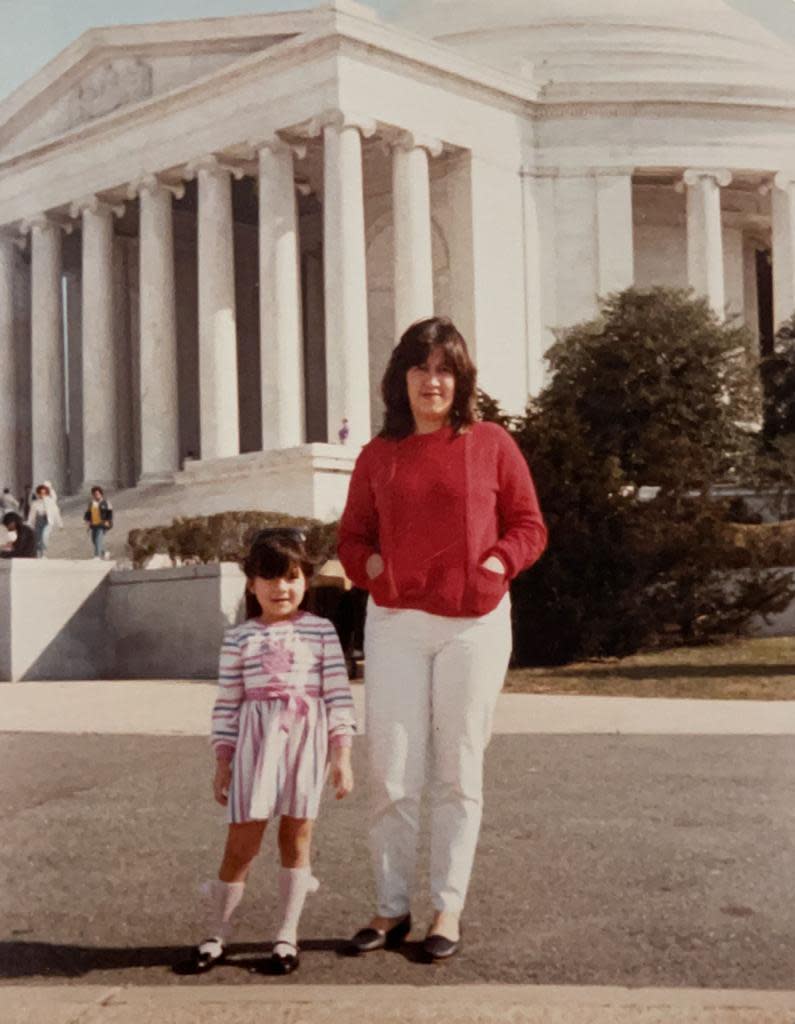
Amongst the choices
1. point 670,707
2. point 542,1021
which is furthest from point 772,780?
point 542,1021

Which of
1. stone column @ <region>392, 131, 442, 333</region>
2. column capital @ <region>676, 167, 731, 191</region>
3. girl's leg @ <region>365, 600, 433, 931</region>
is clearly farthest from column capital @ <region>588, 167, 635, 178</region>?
girl's leg @ <region>365, 600, 433, 931</region>

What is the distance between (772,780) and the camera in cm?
1095

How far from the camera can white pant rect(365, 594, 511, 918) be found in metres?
6.45

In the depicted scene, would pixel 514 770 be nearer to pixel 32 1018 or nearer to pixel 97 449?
pixel 32 1018

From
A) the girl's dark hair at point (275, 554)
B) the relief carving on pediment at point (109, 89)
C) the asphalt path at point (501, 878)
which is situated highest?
the relief carving on pediment at point (109, 89)

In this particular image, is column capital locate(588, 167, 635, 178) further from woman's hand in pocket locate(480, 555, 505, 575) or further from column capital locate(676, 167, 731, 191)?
woman's hand in pocket locate(480, 555, 505, 575)

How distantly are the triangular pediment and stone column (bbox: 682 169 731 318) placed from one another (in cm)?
1684

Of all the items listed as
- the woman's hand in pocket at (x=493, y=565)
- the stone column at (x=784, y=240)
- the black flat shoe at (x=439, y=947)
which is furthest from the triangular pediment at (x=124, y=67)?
the black flat shoe at (x=439, y=947)

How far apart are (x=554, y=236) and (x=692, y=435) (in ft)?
60.6

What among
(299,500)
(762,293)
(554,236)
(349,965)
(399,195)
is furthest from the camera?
(762,293)

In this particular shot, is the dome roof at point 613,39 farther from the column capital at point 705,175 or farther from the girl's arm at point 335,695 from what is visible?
the girl's arm at point 335,695

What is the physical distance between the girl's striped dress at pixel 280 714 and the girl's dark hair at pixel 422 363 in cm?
107

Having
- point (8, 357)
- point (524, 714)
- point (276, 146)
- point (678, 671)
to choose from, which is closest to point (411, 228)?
point (276, 146)

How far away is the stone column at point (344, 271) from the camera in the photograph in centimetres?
4925
